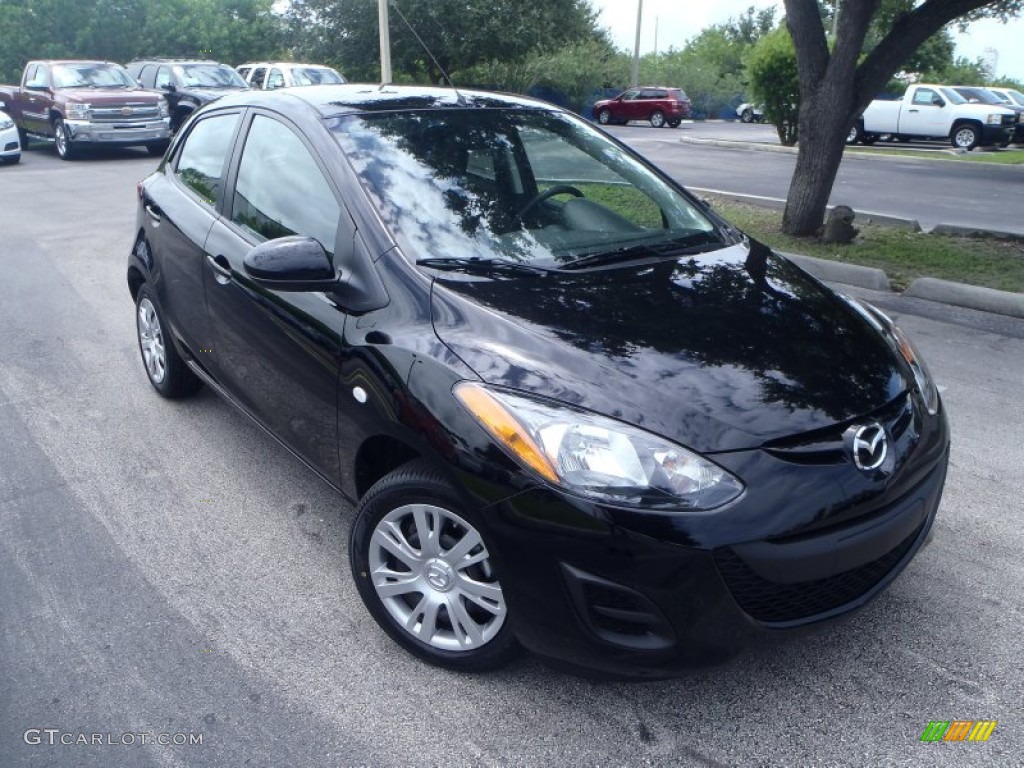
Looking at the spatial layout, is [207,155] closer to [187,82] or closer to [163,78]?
[187,82]

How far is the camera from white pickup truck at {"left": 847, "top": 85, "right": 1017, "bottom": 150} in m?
23.6

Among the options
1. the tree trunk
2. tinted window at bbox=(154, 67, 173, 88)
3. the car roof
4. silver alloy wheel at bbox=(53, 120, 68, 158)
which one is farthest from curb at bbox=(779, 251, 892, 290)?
tinted window at bbox=(154, 67, 173, 88)

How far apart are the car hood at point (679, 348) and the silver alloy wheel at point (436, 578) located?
51 centimetres

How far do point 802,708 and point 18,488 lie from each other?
3.57 metres

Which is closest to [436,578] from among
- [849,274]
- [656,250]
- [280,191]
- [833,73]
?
[656,250]

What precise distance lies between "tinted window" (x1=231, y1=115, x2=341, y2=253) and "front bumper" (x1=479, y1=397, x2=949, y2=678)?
58.5 inches

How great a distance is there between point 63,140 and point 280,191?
16.7 meters

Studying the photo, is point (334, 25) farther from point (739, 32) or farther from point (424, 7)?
point (739, 32)

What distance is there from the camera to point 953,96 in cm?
2461

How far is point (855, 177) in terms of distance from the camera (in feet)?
54.6

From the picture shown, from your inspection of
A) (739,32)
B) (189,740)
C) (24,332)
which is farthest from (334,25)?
(739,32)

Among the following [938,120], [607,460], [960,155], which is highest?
[938,120]

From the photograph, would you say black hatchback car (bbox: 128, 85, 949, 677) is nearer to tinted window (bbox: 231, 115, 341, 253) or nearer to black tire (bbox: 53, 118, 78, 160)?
tinted window (bbox: 231, 115, 341, 253)

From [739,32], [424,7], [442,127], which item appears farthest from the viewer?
[739,32]
